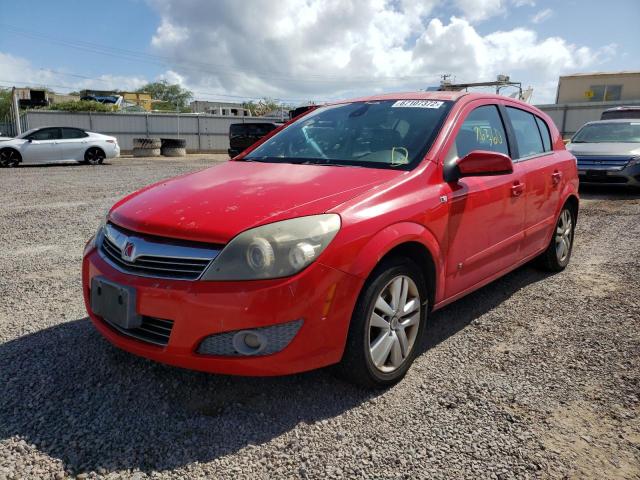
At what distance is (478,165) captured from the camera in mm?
3090

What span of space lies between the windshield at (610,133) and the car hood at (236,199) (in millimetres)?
9447

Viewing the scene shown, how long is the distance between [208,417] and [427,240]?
4.81 feet

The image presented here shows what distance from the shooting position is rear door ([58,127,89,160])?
17.2 m

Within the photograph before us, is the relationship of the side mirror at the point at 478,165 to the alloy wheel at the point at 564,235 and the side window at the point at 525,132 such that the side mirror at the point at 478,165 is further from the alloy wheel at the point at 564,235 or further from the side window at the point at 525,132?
the alloy wheel at the point at 564,235

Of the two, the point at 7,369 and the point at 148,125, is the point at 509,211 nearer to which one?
the point at 7,369

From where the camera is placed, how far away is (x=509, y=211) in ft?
12.1

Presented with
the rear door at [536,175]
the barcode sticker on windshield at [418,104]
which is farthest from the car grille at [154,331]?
the rear door at [536,175]

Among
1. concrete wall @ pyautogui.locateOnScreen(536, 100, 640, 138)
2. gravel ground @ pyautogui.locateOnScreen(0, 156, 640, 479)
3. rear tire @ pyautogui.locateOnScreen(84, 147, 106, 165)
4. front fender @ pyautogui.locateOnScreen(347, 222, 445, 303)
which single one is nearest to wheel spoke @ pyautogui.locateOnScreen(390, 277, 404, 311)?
front fender @ pyautogui.locateOnScreen(347, 222, 445, 303)

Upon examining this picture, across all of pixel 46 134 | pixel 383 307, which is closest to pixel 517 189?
pixel 383 307

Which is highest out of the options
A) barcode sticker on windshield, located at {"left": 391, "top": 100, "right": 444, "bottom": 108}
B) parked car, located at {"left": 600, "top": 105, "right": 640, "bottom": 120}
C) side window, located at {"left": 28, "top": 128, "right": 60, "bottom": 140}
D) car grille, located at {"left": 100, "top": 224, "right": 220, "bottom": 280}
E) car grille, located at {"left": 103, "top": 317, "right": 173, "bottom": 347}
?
parked car, located at {"left": 600, "top": 105, "right": 640, "bottom": 120}

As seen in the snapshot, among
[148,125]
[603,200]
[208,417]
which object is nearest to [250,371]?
[208,417]

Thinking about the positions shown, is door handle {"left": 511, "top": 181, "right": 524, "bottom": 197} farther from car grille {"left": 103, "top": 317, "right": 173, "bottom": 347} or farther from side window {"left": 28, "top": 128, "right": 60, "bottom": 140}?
side window {"left": 28, "top": 128, "right": 60, "bottom": 140}

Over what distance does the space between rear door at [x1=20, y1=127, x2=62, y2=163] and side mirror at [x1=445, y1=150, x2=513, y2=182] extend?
1698 cm

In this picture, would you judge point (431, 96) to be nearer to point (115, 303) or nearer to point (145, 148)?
point (115, 303)
